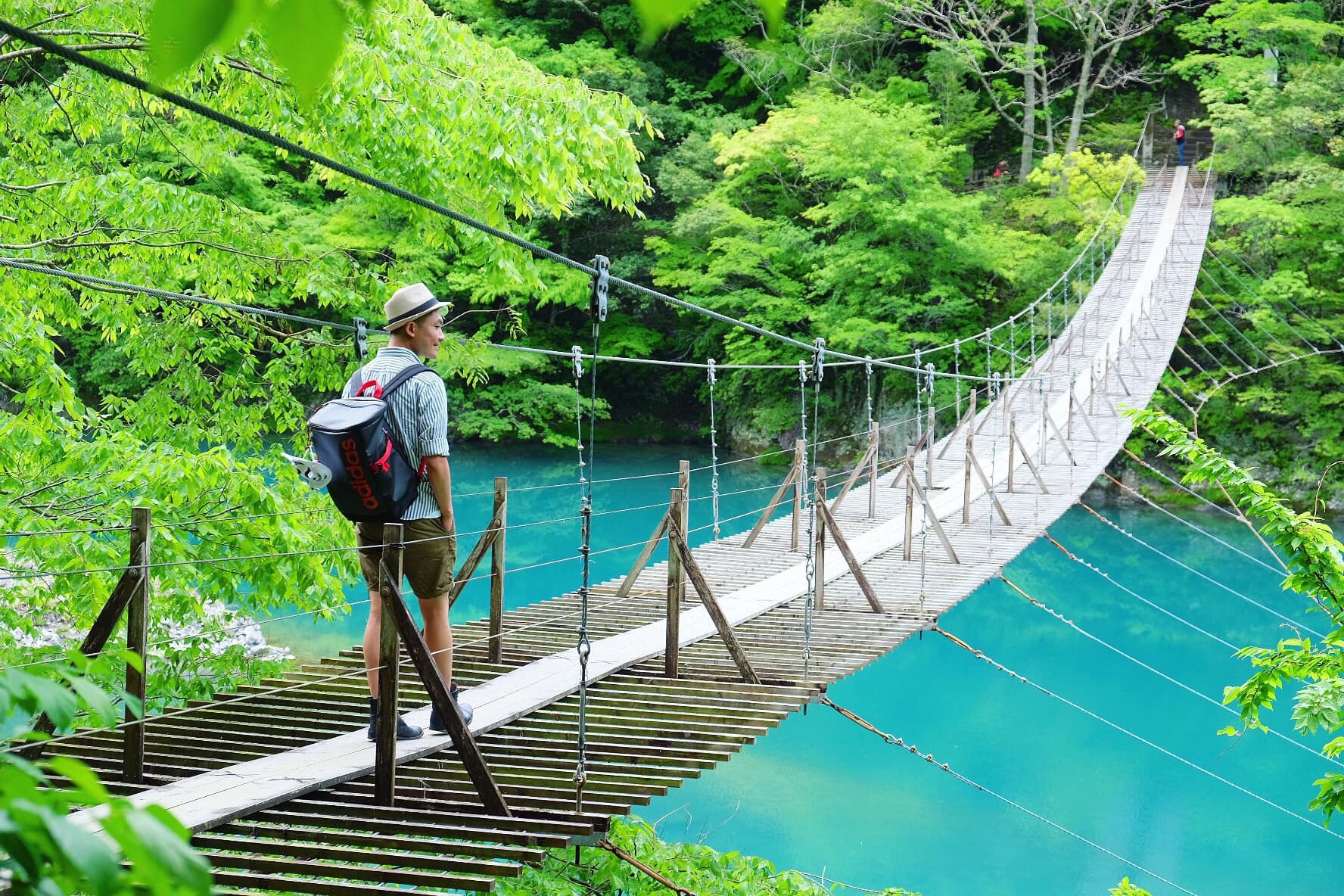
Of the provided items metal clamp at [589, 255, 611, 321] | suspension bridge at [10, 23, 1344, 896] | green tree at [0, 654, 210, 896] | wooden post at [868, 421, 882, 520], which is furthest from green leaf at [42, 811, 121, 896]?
wooden post at [868, 421, 882, 520]

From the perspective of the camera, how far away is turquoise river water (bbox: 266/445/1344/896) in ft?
22.2

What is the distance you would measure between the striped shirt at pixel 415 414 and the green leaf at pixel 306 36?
188cm

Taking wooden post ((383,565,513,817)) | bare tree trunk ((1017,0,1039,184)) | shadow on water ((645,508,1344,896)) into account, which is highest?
bare tree trunk ((1017,0,1039,184))

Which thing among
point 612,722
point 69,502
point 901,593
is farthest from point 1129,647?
point 69,502

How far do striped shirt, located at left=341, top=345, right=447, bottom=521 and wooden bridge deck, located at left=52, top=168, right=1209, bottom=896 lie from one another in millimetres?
519

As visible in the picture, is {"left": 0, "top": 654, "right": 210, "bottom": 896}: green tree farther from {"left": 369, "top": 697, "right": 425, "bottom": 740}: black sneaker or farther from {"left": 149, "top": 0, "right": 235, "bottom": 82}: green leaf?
{"left": 369, "top": 697, "right": 425, "bottom": 740}: black sneaker

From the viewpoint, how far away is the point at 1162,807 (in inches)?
292

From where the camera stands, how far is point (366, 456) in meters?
2.34

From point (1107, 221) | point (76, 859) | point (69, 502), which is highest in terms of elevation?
point (1107, 221)

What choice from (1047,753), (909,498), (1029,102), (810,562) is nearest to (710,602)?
(810,562)

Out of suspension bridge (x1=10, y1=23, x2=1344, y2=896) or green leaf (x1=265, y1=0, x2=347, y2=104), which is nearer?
green leaf (x1=265, y1=0, x2=347, y2=104)

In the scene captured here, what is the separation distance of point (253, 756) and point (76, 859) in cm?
223

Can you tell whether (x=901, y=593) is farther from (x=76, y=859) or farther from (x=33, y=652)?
(x=76, y=859)

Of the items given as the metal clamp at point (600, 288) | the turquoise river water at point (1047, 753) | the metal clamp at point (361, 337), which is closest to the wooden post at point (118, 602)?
the metal clamp at point (600, 288)
